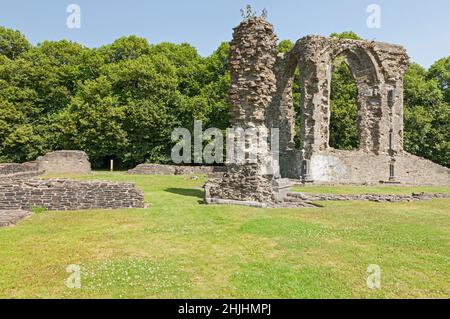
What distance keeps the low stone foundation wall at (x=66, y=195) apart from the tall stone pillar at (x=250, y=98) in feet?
11.2

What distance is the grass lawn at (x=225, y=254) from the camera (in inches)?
185

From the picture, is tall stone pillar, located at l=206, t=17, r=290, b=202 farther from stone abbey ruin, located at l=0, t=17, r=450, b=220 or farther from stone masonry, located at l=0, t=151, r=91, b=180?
stone masonry, located at l=0, t=151, r=91, b=180

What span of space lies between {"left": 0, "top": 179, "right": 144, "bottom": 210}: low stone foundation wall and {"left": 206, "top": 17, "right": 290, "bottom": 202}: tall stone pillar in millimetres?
3413

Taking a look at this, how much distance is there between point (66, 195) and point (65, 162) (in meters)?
20.2

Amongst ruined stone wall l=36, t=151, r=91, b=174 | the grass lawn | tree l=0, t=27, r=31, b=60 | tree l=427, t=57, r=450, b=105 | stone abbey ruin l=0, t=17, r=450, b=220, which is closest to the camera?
the grass lawn

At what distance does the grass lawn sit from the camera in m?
4.69

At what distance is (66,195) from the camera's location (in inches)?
436

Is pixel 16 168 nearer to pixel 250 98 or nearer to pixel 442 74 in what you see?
pixel 250 98

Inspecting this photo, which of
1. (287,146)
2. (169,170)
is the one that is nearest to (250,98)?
(287,146)

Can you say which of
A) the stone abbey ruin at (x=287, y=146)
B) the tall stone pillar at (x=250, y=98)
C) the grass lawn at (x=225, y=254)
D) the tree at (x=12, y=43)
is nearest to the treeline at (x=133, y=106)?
the tree at (x=12, y=43)

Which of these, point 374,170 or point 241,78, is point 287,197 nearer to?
point 241,78

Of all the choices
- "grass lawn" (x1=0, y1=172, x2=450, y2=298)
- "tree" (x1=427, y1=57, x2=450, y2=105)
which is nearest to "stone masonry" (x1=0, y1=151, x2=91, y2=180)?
"grass lawn" (x1=0, y1=172, x2=450, y2=298)

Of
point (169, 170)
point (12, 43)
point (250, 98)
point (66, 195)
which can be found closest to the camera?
point (66, 195)

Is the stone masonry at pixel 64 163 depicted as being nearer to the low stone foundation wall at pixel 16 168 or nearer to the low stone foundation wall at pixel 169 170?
the low stone foundation wall at pixel 16 168
